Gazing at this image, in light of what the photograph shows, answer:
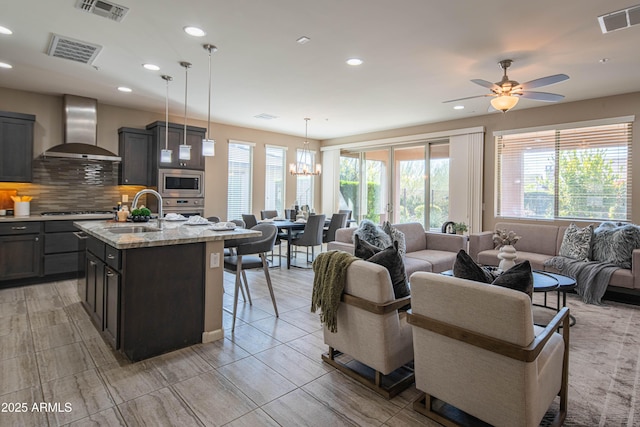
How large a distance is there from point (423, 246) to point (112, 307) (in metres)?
4.22

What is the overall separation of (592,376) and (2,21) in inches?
221

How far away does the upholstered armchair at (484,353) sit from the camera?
156 centimetres

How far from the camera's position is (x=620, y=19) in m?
2.80

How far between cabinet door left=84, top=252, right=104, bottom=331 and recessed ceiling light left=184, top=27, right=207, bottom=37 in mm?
2229

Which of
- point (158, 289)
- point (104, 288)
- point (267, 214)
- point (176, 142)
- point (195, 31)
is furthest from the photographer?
point (267, 214)

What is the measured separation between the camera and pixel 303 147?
8695 millimetres

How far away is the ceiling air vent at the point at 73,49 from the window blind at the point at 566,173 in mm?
6112

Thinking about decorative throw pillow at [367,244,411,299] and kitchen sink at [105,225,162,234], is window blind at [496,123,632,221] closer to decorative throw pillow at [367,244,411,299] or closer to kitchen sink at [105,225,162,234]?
decorative throw pillow at [367,244,411,299]

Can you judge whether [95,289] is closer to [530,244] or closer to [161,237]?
[161,237]

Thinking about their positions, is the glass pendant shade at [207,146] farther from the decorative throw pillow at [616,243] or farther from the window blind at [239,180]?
the decorative throw pillow at [616,243]

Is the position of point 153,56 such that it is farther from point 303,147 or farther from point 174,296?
point 303,147

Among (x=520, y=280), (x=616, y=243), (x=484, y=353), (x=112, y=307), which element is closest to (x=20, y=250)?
(x=112, y=307)

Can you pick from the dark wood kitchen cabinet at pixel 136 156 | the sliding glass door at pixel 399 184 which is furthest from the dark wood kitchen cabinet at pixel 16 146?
the sliding glass door at pixel 399 184

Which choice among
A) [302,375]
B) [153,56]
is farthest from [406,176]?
[302,375]
